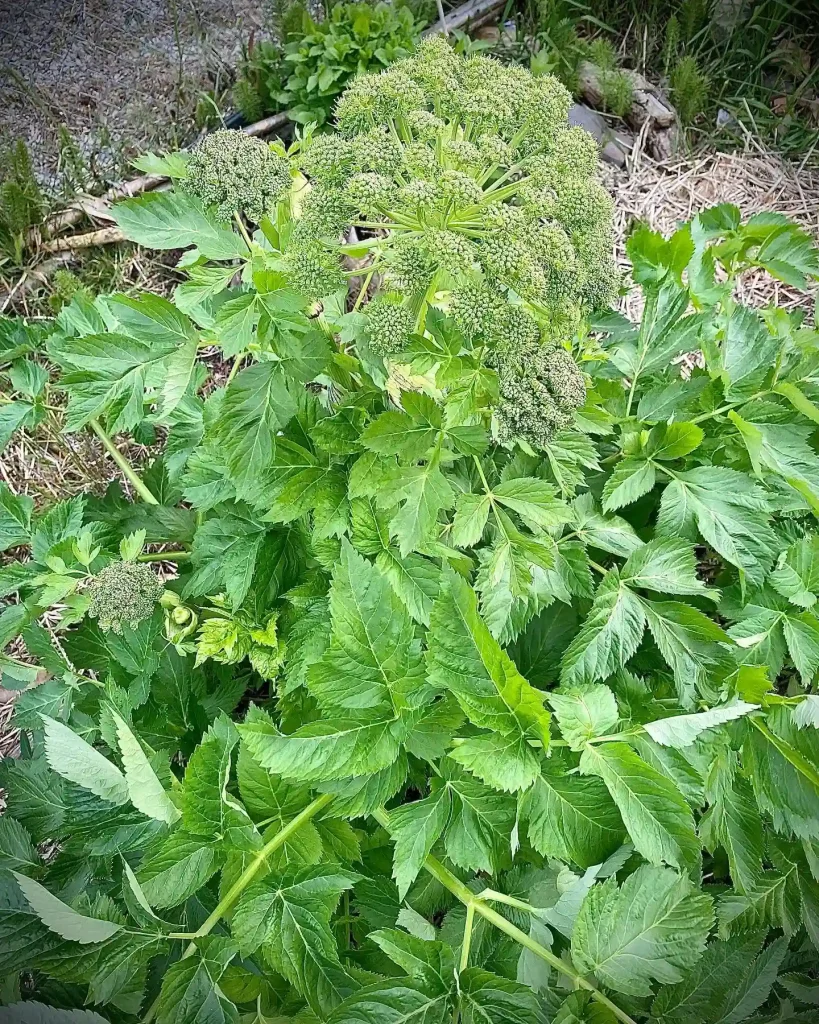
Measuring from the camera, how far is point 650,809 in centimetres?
127

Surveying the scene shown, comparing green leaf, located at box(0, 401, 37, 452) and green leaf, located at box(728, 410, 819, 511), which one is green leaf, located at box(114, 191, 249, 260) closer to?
green leaf, located at box(0, 401, 37, 452)

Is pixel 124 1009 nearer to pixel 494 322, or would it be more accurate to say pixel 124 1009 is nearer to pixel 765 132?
pixel 494 322

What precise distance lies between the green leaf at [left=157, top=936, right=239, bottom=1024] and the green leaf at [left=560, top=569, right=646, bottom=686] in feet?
2.77

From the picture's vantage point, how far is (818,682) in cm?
168

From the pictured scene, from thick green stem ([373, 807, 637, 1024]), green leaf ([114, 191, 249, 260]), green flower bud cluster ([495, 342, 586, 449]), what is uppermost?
green leaf ([114, 191, 249, 260])

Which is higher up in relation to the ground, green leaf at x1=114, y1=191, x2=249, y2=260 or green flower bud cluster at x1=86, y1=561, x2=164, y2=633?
green leaf at x1=114, y1=191, x2=249, y2=260

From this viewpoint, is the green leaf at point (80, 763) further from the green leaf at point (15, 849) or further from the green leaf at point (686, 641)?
the green leaf at point (686, 641)

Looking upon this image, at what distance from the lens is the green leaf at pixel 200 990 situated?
1228 mm

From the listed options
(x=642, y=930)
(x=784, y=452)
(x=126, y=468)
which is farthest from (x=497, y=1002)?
(x=126, y=468)

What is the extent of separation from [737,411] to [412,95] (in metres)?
1.09

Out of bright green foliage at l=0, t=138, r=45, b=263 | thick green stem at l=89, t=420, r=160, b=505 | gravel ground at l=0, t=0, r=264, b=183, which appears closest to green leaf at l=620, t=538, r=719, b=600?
thick green stem at l=89, t=420, r=160, b=505

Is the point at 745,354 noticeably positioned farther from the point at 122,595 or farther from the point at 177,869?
the point at 177,869

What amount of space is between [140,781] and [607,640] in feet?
3.28

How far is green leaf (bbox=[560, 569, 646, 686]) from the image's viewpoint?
1.58 metres
